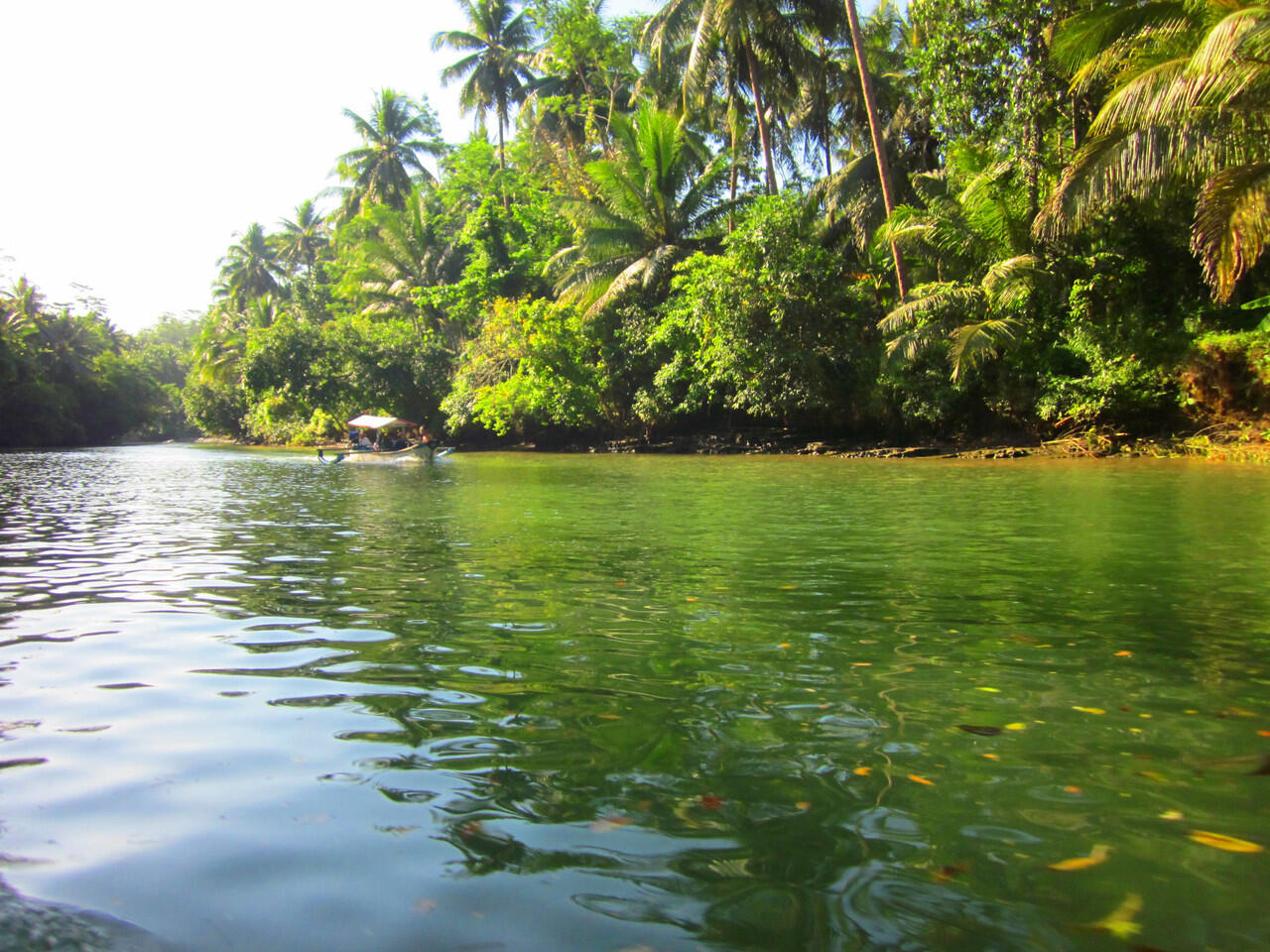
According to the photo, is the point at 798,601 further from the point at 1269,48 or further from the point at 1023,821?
the point at 1269,48

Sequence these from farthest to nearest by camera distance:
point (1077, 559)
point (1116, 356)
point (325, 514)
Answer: point (1116, 356) < point (325, 514) < point (1077, 559)

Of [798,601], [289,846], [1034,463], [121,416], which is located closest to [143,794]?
[289,846]

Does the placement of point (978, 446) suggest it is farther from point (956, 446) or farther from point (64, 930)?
point (64, 930)

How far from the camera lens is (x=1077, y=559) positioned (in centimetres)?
733

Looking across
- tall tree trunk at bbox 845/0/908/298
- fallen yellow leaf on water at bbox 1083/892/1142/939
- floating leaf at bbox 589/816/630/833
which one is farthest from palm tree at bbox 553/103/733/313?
fallen yellow leaf on water at bbox 1083/892/1142/939

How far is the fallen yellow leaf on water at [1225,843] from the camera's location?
238 centimetres

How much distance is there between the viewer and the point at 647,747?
3221mm

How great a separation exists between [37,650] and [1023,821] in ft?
16.2

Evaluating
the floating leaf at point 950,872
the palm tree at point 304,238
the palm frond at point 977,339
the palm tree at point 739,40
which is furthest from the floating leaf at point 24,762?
the palm tree at point 304,238

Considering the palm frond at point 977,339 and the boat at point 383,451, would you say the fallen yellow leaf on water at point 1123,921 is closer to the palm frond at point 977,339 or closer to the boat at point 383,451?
the palm frond at point 977,339

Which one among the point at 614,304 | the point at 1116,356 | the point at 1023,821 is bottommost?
the point at 1023,821

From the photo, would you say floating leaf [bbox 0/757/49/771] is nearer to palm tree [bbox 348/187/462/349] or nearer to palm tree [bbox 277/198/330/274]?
palm tree [bbox 348/187/462/349]

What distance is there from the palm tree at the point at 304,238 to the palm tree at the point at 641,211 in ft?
118

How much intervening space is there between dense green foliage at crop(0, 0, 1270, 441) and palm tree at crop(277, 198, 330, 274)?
16.7 m
